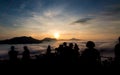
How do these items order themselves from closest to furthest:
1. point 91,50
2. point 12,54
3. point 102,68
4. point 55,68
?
point 91,50 < point 102,68 < point 55,68 < point 12,54

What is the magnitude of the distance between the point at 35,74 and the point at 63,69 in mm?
1856

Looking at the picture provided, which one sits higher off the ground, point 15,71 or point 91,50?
point 91,50

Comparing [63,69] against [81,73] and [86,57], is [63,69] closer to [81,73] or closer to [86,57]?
[81,73]

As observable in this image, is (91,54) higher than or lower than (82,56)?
higher

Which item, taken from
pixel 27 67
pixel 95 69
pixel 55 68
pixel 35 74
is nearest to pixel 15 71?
pixel 27 67

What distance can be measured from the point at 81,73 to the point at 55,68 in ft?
6.81

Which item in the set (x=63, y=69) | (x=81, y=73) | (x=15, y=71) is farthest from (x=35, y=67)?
(x=81, y=73)

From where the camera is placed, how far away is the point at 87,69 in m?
9.66

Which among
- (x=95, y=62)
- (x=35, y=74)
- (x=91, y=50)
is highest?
(x=91, y=50)

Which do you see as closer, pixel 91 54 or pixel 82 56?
pixel 91 54

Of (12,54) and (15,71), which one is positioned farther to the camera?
(12,54)

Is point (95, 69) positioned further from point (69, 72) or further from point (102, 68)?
point (69, 72)

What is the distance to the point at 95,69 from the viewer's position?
30.5 ft

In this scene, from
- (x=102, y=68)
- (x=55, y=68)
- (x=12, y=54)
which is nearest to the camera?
(x=102, y=68)
